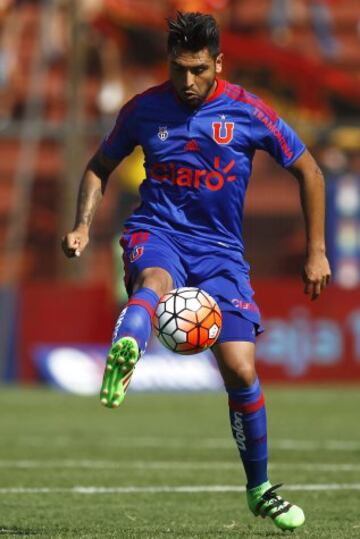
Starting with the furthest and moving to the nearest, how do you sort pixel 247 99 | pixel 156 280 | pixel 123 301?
pixel 123 301 < pixel 247 99 < pixel 156 280

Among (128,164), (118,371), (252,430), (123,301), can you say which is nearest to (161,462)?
(252,430)

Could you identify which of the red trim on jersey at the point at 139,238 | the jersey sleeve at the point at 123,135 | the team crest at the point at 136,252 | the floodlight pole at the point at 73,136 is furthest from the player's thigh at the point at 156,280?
the floodlight pole at the point at 73,136

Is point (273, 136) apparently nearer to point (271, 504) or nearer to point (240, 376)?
point (240, 376)

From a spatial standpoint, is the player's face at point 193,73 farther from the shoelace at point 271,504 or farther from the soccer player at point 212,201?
the shoelace at point 271,504

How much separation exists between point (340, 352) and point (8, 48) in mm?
12349

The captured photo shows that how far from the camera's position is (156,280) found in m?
6.51

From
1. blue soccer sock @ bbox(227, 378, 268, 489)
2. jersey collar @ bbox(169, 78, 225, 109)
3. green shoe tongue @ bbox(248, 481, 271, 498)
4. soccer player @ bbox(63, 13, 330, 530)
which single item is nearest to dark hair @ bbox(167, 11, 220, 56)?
soccer player @ bbox(63, 13, 330, 530)

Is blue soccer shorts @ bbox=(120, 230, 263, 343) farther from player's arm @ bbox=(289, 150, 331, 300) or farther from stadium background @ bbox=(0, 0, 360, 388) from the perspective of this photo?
stadium background @ bbox=(0, 0, 360, 388)

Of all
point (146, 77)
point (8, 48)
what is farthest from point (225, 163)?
point (8, 48)

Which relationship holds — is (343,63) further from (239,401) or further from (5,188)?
(239,401)

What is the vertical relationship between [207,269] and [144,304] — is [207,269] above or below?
above

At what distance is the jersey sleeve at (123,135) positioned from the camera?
6.95 meters

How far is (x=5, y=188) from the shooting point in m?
28.1

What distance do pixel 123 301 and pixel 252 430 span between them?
1208 centimetres
